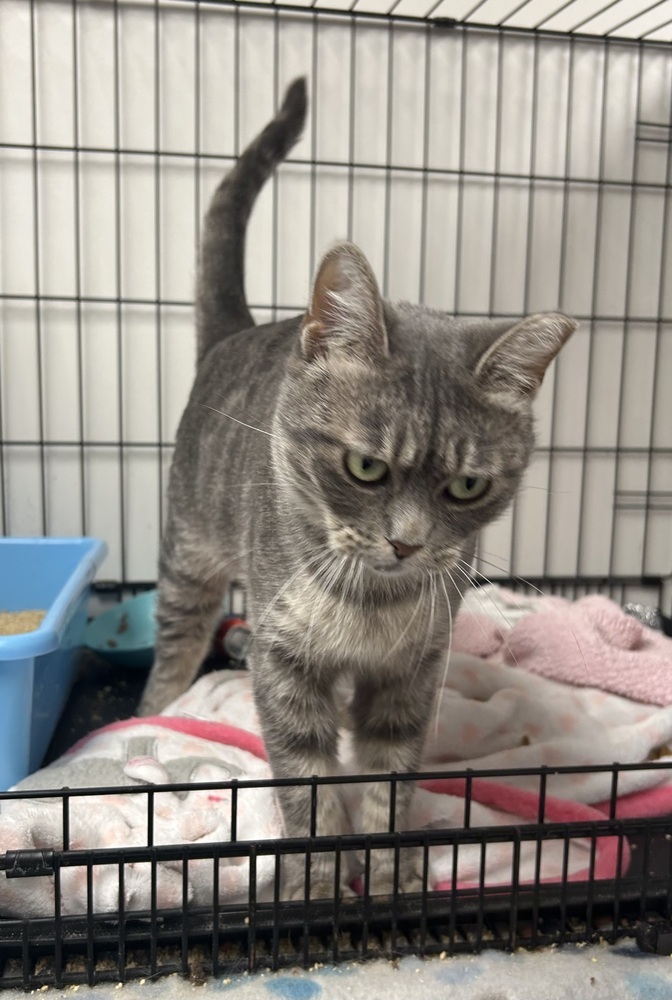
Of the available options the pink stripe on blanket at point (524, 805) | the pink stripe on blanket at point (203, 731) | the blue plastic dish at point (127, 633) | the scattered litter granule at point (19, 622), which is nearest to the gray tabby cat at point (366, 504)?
the pink stripe on blanket at point (524, 805)

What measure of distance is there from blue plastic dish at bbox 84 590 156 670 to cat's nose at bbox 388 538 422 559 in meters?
1.06

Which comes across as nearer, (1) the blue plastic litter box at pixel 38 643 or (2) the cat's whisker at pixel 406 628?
(2) the cat's whisker at pixel 406 628

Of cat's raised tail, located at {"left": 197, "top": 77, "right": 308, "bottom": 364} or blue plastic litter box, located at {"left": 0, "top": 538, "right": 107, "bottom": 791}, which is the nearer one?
blue plastic litter box, located at {"left": 0, "top": 538, "right": 107, "bottom": 791}

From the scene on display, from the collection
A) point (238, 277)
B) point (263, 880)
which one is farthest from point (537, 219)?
point (263, 880)

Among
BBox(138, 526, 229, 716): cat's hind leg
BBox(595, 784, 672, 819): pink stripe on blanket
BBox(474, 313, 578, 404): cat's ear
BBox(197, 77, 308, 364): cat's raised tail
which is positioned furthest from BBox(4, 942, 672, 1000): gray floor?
BBox(197, 77, 308, 364): cat's raised tail

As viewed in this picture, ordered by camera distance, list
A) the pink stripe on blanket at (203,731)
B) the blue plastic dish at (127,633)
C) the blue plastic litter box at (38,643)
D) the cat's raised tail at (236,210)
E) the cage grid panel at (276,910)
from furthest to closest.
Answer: the blue plastic dish at (127,633) → the cat's raised tail at (236,210) → the pink stripe on blanket at (203,731) → the blue plastic litter box at (38,643) → the cage grid panel at (276,910)

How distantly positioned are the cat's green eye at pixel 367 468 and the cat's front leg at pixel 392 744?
12.6 inches

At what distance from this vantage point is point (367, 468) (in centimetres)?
86

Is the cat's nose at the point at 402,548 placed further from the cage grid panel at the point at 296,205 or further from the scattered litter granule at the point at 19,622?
the cage grid panel at the point at 296,205

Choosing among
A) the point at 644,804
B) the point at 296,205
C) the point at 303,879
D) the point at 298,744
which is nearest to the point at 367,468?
the point at 298,744

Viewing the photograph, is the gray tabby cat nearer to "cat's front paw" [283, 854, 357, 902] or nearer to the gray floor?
Result: "cat's front paw" [283, 854, 357, 902]

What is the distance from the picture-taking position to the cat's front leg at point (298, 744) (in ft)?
3.34

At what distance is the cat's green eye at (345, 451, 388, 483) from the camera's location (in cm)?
85

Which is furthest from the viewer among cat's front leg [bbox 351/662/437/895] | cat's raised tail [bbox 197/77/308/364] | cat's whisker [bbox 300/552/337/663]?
cat's raised tail [bbox 197/77/308/364]
